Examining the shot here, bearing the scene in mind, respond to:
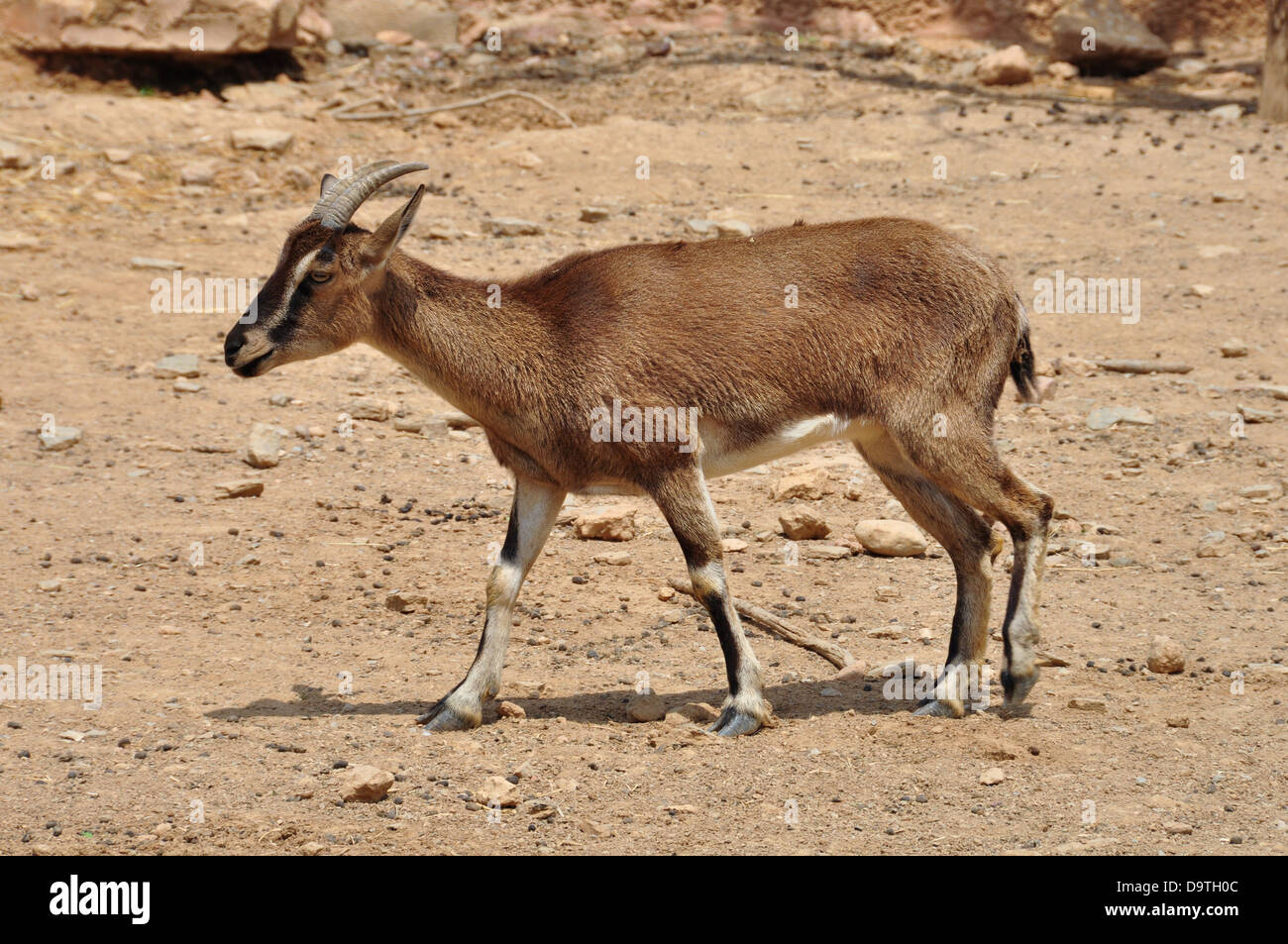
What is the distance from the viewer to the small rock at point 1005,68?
17250mm

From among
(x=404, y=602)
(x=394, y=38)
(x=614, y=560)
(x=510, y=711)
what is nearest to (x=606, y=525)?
(x=614, y=560)

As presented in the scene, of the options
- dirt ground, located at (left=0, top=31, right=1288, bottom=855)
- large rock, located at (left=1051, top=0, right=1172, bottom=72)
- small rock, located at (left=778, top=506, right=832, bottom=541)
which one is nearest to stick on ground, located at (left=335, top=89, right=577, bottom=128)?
dirt ground, located at (left=0, top=31, right=1288, bottom=855)

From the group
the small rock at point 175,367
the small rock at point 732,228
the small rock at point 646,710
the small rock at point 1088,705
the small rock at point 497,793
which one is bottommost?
the small rock at point 646,710

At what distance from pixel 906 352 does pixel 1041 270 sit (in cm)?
666

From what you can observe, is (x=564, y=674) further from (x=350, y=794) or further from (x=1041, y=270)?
(x=1041, y=270)

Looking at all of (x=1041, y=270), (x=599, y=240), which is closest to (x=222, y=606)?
(x=599, y=240)

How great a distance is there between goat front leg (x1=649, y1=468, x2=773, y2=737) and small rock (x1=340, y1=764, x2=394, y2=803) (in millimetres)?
1466

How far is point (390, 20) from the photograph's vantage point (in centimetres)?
1795

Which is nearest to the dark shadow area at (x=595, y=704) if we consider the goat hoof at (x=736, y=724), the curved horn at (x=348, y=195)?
the goat hoof at (x=736, y=724)

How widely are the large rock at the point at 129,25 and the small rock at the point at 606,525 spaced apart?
949 centimetres

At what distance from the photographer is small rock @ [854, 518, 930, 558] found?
8.48 meters

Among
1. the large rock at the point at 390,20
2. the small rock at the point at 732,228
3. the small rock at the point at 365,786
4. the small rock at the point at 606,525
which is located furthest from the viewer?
the large rock at the point at 390,20

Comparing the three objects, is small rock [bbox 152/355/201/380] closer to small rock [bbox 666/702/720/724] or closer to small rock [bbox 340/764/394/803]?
small rock [bbox 666/702/720/724]

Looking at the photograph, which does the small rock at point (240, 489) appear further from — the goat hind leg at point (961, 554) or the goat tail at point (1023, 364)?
the goat tail at point (1023, 364)
